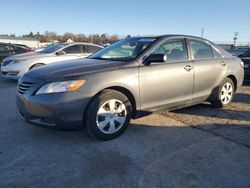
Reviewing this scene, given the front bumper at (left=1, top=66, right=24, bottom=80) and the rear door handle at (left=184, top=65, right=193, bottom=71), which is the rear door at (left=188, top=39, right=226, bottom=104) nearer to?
the rear door handle at (left=184, top=65, right=193, bottom=71)

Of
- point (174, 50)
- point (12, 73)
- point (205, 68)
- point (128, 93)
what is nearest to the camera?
point (128, 93)

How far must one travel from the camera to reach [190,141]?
358 cm

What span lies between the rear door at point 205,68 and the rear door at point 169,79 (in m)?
0.18

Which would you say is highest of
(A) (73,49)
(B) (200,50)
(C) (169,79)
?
(A) (73,49)

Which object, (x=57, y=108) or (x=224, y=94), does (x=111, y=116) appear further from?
(x=224, y=94)

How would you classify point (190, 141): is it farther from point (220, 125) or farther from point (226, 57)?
point (226, 57)

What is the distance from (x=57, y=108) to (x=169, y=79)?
77.6 inches

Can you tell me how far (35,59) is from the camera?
8.45m

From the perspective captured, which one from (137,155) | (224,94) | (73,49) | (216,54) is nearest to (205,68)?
(216,54)

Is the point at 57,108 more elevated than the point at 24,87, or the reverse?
the point at 24,87

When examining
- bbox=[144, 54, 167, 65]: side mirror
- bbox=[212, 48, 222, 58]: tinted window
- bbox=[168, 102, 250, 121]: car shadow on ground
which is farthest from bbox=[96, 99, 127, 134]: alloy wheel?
bbox=[212, 48, 222, 58]: tinted window

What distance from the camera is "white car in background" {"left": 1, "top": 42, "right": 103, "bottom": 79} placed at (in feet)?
27.1

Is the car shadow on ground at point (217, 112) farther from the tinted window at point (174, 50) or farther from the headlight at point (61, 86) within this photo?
the headlight at point (61, 86)

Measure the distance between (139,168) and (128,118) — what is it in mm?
1062
